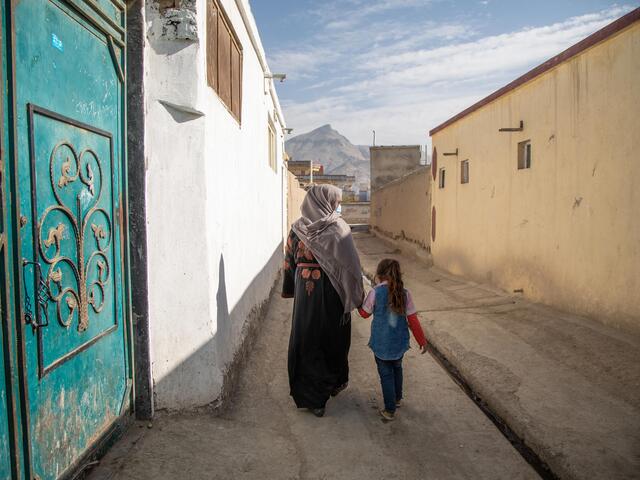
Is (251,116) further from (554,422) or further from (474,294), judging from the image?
(474,294)

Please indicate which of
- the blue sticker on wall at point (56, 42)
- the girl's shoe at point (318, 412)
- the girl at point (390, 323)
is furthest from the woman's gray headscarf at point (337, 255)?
the blue sticker on wall at point (56, 42)

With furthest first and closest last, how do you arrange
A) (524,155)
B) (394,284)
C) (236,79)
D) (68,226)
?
(524,155) < (236,79) < (394,284) < (68,226)

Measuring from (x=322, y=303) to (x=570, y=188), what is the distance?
4238mm

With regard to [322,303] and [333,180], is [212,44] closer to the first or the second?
[322,303]

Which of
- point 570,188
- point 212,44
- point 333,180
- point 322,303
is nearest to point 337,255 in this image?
point 322,303

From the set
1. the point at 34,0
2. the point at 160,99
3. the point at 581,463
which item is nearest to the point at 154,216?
the point at 160,99

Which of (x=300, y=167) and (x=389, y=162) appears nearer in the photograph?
(x=389, y=162)

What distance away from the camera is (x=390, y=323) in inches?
138

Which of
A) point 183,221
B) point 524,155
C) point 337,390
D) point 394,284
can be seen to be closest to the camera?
point 183,221

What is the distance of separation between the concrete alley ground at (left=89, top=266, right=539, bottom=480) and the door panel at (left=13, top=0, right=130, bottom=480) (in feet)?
1.12

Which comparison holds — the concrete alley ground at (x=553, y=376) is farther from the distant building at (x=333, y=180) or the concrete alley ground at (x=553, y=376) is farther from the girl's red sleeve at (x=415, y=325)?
the distant building at (x=333, y=180)

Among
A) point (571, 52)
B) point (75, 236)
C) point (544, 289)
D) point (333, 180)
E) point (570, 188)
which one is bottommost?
point (544, 289)

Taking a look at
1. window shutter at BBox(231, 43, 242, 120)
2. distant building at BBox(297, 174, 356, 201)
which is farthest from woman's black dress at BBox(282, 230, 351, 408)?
distant building at BBox(297, 174, 356, 201)

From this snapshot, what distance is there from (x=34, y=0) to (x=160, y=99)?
3.29 feet
